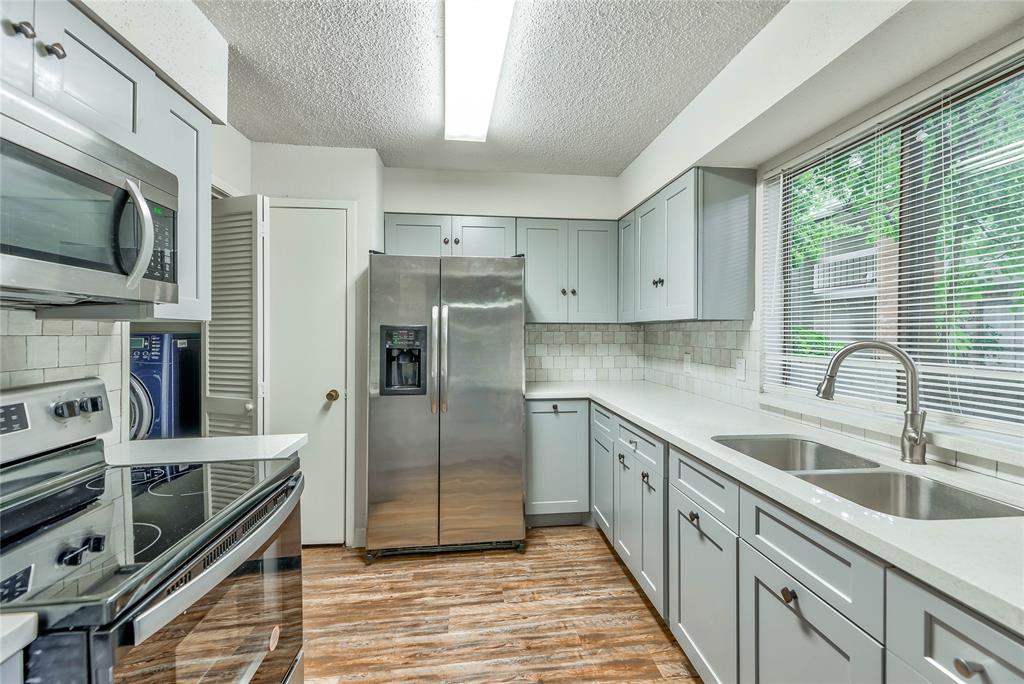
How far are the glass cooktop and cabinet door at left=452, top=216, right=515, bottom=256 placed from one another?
84.8 inches

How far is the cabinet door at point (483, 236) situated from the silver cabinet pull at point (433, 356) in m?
0.73

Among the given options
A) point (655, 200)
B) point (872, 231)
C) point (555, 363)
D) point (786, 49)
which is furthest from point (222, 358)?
point (872, 231)

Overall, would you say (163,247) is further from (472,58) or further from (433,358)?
(433,358)

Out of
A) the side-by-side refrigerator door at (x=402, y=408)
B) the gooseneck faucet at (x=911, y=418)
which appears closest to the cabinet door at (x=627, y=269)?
the side-by-side refrigerator door at (x=402, y=408)

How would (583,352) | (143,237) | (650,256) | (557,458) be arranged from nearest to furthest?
(143,237) < (650,256) < (557,458) < (583,352)

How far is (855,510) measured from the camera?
1.01 m

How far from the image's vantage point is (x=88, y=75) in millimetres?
1183

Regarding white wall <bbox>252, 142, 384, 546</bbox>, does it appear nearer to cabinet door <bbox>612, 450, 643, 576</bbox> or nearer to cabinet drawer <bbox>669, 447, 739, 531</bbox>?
cabinet door <bbox>612, 450, 643, 576</bbox>

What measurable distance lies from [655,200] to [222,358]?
260cm

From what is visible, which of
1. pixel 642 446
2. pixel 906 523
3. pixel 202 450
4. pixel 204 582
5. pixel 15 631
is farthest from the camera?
pixel 642 446

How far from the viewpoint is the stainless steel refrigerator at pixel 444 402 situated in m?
2.62

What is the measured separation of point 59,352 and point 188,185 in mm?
670

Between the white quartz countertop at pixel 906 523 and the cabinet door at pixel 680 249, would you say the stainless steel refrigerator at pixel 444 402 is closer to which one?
the cabinet door at pixel 680 249

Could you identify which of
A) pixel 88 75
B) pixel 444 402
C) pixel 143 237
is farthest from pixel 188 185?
pixel 444 402
